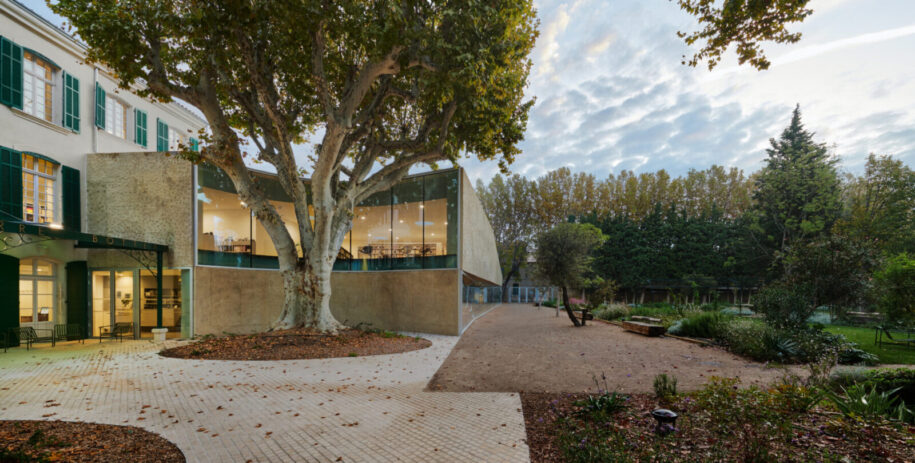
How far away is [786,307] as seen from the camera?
9.39 metres

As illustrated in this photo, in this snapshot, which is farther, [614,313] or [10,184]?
[614,313]

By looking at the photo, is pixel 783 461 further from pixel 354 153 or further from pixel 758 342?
pixel 354 153

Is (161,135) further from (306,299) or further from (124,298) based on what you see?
(306,299)

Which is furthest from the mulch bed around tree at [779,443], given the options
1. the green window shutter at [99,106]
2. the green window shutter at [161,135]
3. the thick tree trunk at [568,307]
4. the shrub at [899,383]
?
the green window shutter at [161,135]

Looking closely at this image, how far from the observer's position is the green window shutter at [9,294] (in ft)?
34.2

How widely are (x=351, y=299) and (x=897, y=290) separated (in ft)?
59.6

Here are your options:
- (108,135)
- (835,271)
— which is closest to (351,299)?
(108,135)

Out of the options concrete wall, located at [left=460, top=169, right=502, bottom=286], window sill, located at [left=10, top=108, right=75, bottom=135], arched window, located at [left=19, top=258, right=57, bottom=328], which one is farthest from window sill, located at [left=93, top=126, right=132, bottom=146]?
concrete wall, located at [left=460, top=169, right=502, bottom=286]

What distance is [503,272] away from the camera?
43.9 metres

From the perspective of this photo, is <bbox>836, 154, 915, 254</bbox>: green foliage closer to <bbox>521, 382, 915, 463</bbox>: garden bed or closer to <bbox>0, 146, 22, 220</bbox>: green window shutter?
<bbox>521, 382, 915, 463</bbox>: garden bed

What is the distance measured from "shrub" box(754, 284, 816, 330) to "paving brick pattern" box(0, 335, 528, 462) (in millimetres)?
8428

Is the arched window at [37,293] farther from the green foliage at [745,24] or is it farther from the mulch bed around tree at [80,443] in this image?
the green foliage at [745,24]

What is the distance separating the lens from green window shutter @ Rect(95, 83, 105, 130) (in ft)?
42.8

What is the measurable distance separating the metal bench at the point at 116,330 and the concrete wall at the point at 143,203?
2040mm
